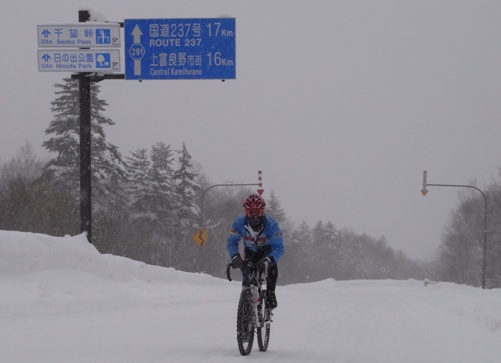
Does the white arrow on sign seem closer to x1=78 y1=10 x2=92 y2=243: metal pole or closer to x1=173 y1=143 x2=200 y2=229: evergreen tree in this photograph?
x1=78 y1=10 x2=92 y2=243: metal pole

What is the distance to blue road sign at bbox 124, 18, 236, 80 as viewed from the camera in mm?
20344

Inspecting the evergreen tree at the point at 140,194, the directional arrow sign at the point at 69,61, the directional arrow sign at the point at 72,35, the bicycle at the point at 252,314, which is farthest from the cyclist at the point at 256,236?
the evergreen tree at the point at 140,194

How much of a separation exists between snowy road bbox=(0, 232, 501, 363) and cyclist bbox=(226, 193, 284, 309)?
1132 mm

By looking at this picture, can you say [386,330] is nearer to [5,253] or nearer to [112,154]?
[5,253]

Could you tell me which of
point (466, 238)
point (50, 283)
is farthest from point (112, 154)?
point (466, 238)

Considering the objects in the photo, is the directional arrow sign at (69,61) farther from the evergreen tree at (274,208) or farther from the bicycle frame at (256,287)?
the evergreen tree at (274,208)

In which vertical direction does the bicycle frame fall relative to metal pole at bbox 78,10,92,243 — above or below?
below

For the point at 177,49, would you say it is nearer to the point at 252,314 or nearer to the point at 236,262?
the point at 236,262

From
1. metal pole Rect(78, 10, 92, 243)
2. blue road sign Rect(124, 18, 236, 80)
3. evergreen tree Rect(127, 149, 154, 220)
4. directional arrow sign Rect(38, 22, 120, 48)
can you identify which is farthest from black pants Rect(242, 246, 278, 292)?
evergreen tree Rect(127, 149, 154, 220)

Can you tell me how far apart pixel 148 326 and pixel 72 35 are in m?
10.4

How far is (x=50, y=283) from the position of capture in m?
14.2

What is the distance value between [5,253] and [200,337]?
5.54m

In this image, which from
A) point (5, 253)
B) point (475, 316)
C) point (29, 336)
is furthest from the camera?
point (475, 316)

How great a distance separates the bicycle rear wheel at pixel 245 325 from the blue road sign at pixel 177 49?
13.1 meters
